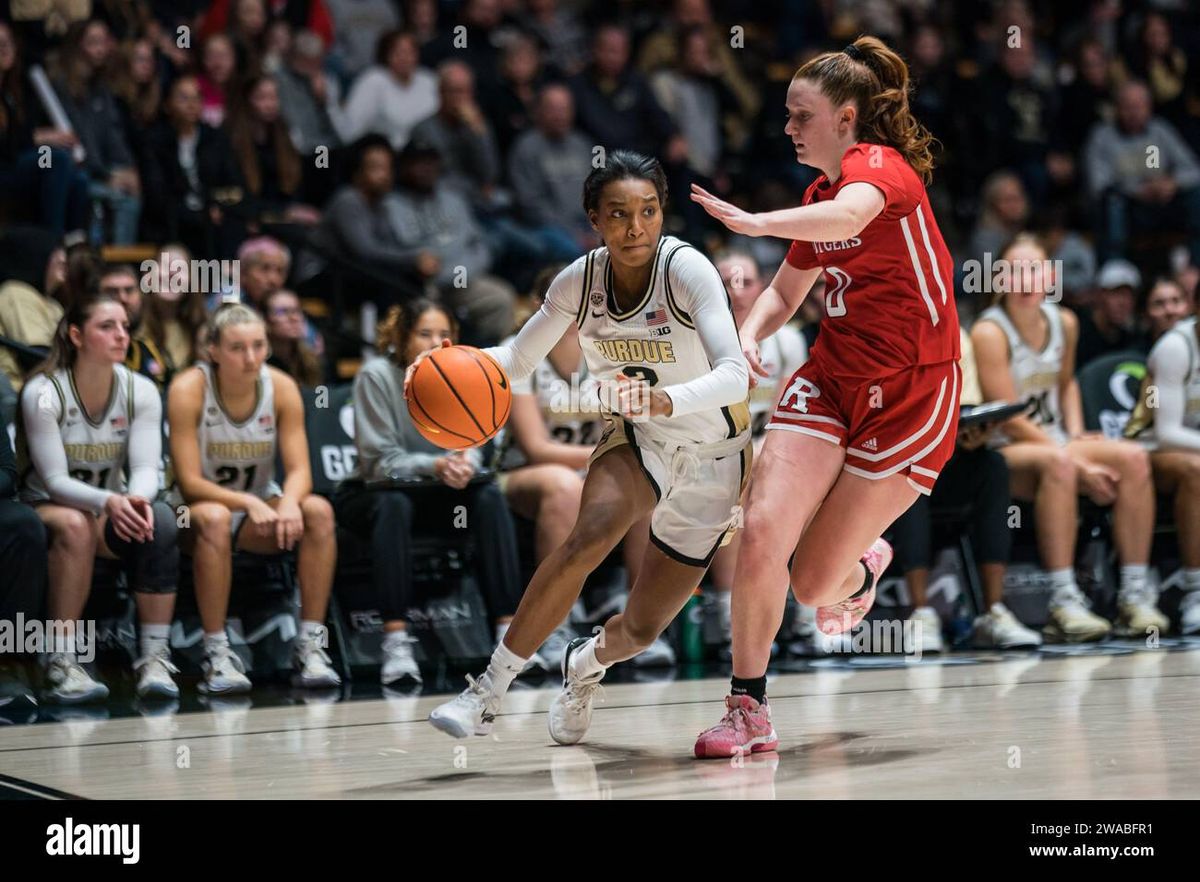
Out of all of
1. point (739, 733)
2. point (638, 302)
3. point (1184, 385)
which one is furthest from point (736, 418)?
point (1184, 385)

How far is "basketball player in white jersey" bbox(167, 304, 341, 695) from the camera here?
617cm

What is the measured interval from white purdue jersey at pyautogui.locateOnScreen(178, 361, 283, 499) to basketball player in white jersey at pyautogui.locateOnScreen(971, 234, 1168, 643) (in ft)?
10.3

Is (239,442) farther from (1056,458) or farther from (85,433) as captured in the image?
(1056,458)

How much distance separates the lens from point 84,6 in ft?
30.0

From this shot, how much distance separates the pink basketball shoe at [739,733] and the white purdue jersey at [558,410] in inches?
98.5

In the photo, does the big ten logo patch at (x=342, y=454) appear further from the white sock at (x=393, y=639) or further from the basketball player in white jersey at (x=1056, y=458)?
the basketball player in white jersey at (x=1056, y=458)

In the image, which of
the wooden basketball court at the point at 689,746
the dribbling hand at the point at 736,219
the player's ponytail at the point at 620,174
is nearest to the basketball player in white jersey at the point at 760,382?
the wooden basketball court at the point at 689,746

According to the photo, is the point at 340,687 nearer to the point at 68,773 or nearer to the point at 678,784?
the point at 68,773

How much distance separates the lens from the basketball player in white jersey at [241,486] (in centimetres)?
617

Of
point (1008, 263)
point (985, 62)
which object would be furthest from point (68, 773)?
point (985, 62)

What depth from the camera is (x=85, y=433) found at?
6.28 m

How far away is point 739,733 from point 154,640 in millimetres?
2693

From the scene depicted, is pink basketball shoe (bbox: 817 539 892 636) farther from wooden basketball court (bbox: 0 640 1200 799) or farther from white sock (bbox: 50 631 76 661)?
white sock (bbox: 50 631 76 661)

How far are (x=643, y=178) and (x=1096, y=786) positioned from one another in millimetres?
1869
